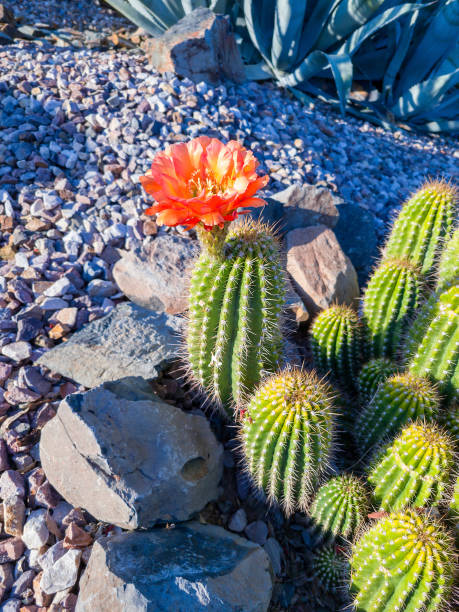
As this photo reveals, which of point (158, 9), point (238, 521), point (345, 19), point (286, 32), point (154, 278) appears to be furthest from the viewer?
point (158, 9)

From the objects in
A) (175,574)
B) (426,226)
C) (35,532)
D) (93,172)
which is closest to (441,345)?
(426,226)

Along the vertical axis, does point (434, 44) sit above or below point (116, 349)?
above

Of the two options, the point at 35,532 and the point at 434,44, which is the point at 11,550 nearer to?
the point at 35,532

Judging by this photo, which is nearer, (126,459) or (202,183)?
(202,183)

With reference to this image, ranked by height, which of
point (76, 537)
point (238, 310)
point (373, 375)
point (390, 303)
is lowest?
point (76, 537)

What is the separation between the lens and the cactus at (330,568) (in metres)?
1.93

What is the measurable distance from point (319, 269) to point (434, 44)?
143 inches

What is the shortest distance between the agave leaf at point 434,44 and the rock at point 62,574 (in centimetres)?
545

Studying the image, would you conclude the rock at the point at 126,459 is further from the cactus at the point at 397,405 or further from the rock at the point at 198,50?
A: the rock at the point at 198,50

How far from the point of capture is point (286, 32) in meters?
4.71

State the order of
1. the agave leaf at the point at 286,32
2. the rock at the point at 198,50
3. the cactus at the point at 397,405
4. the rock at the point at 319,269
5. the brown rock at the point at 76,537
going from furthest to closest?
the agave leaf at the point at 286,32, the rock at the point at 198,50, the rock at the point at 319,269, the cactus at the point at 397,405, the brown rock at the point at 76,537

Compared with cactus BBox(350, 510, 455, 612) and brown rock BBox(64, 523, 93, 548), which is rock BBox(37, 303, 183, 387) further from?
cactus BBox(350, 510, 455, 612)

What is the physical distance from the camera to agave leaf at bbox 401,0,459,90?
15.8 ft

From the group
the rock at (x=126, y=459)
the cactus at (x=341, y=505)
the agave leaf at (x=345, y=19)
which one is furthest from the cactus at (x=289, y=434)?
the agave leaf at (x=345, y=19)
